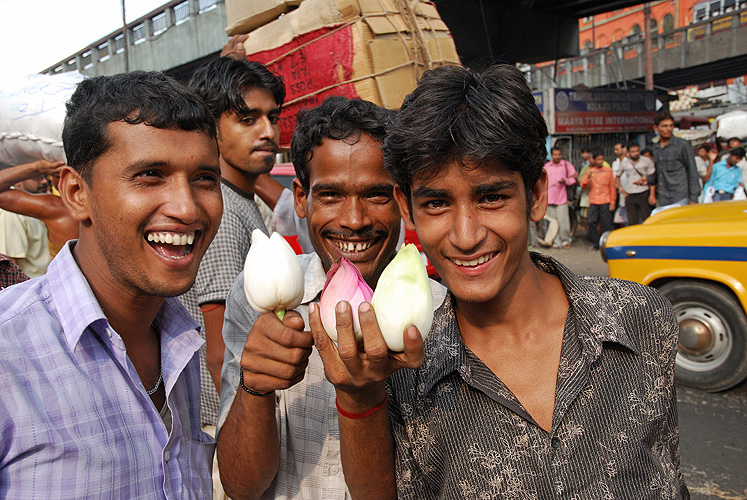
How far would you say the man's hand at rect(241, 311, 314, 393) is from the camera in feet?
3.48

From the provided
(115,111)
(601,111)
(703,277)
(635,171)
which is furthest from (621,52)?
(115,111)

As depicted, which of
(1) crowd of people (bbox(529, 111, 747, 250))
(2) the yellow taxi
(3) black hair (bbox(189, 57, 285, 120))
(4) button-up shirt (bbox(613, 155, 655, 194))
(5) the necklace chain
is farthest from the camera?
(4) button-up shirt (bbox(613, 155, 655, 194))

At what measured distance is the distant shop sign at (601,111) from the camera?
12047 mm

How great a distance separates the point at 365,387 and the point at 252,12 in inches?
115

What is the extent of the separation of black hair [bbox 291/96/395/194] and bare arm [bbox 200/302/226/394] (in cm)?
62

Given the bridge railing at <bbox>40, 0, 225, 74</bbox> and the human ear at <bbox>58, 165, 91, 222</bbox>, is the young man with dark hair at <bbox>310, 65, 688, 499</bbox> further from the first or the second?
the bridge railing at <bbox>40, 0, 225, 74</bbox>

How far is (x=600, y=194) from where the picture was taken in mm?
10688

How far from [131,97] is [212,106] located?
1316 mm

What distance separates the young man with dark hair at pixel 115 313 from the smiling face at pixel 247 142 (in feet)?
3.77

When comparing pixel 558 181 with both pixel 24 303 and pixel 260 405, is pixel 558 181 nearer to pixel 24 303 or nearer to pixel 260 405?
pixel 260 405

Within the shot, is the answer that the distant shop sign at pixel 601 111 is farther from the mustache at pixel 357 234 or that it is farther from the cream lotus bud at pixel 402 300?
the cream lotus bud at pixel 402 300

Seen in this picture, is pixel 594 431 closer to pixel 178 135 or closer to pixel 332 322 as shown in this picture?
pixel 332 322

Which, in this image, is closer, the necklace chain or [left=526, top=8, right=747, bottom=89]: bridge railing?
the necklace chain

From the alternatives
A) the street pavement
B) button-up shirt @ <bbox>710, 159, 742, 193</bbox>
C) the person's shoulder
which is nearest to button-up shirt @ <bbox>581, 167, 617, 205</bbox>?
button-up shirt @ <bbox>710, 159, 742, 193</bbox>
